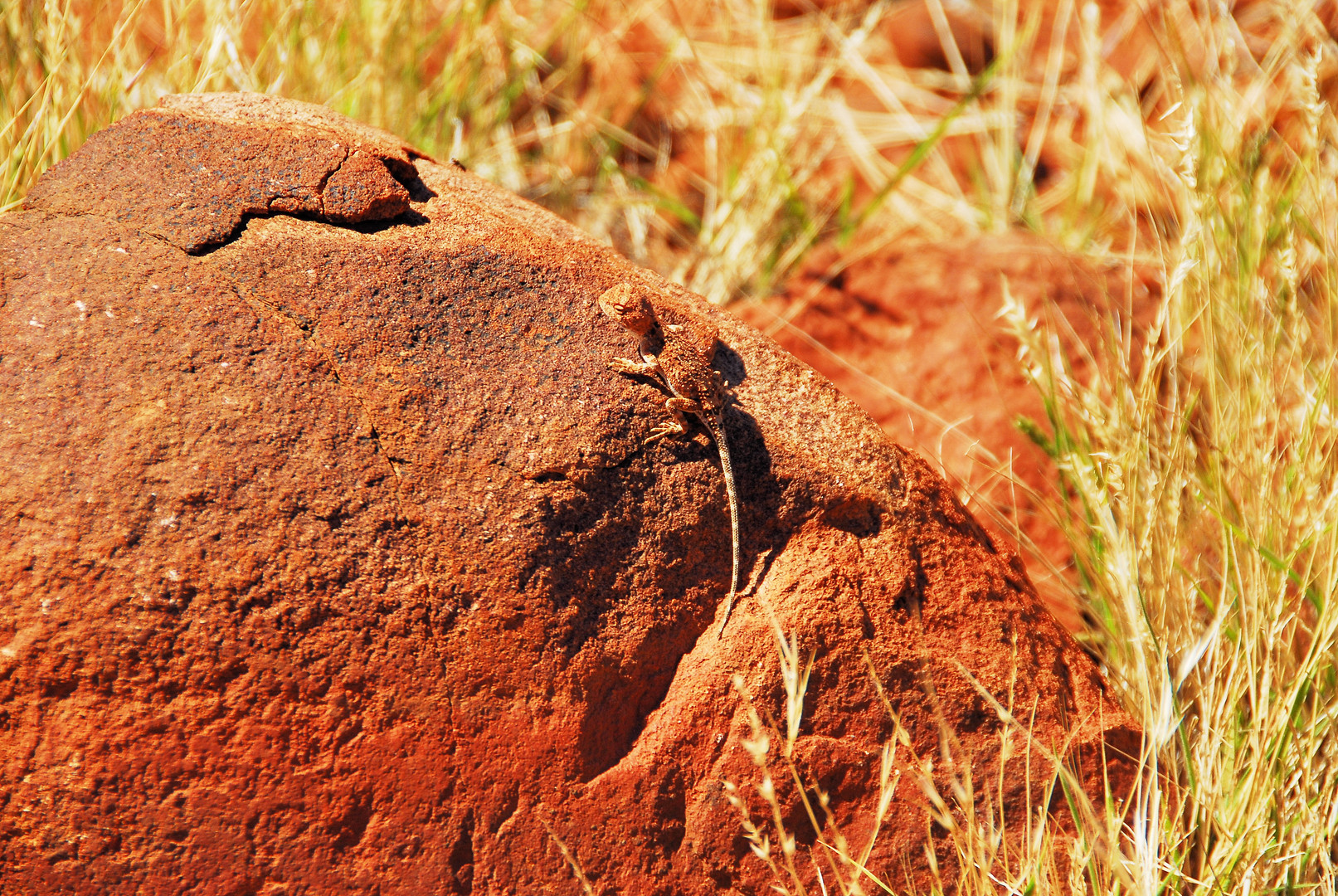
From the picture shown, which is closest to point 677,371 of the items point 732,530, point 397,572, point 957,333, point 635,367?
point 635,367

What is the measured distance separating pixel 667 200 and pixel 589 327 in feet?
7.67

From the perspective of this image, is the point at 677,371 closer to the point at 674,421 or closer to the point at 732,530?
the point at 674,421

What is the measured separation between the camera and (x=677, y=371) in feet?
7.35

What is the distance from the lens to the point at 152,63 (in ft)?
11.9

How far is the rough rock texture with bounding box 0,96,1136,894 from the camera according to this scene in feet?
6.04

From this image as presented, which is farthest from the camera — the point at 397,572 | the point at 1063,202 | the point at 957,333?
the point at 1063,202

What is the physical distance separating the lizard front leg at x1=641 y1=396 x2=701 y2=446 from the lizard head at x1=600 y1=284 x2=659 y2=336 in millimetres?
194

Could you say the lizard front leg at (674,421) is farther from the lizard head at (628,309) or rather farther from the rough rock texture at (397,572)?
the lizard head at (628,309)

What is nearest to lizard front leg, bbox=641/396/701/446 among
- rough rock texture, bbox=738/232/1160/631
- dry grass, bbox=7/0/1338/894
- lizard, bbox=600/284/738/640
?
lizard, bbox=600/284/738/640

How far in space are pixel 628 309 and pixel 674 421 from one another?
0.29 metres

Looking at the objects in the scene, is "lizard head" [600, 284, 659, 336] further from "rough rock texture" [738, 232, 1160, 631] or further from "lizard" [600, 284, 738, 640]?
"rough rock texture" [738, 232, 1160, 631]

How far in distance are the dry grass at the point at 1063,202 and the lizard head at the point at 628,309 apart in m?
0.83

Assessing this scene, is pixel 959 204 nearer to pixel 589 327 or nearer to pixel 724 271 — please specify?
pixel 724 271

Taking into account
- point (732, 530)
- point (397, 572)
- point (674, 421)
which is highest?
point (674, 421)
